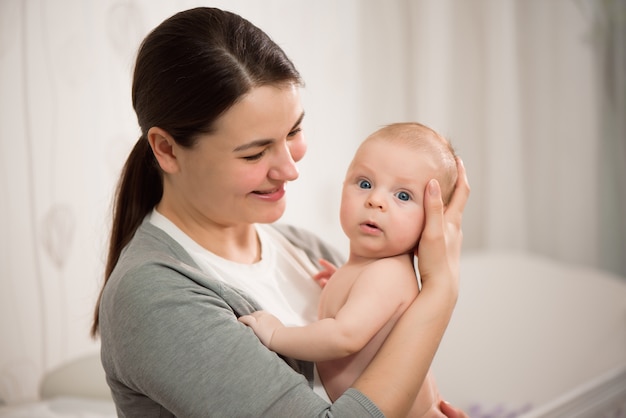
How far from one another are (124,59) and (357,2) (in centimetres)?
116

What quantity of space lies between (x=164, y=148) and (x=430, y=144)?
499 mm

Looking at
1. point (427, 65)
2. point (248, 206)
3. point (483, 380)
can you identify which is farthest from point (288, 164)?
point (427, 65)

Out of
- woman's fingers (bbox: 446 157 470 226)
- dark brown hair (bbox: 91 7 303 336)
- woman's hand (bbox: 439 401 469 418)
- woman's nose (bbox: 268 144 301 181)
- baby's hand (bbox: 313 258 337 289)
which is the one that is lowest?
woman's hand (bbox: 439 401 469 418)

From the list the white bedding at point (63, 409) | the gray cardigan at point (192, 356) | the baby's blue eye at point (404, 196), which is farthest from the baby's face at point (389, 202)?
the white bedding at point (63, 409)

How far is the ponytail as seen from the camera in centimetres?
145

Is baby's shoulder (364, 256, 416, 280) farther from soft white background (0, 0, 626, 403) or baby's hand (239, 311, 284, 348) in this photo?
soft white background (0, 0, 626, 403)

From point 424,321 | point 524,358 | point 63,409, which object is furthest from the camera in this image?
point 524,358

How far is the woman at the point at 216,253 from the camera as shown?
1122mm

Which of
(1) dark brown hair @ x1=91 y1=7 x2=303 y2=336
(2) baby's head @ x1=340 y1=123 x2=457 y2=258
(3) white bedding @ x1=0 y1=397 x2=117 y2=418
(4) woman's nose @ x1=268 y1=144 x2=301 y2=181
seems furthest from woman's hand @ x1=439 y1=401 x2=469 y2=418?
(3) white bedding @ x1=0 y1=397 x2=117 y2=418

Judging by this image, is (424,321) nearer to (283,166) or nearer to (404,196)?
(404,196)

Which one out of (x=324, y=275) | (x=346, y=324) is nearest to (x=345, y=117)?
(x=324, y=275)

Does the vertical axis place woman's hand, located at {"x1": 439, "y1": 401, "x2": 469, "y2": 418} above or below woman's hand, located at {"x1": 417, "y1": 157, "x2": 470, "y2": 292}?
below

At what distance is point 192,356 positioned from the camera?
112cm

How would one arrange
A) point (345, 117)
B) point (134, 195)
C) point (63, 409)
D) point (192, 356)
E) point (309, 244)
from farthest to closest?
point (345, 117), point (63, 409), point (309, 244), point (134, 195), point (192, 356)
